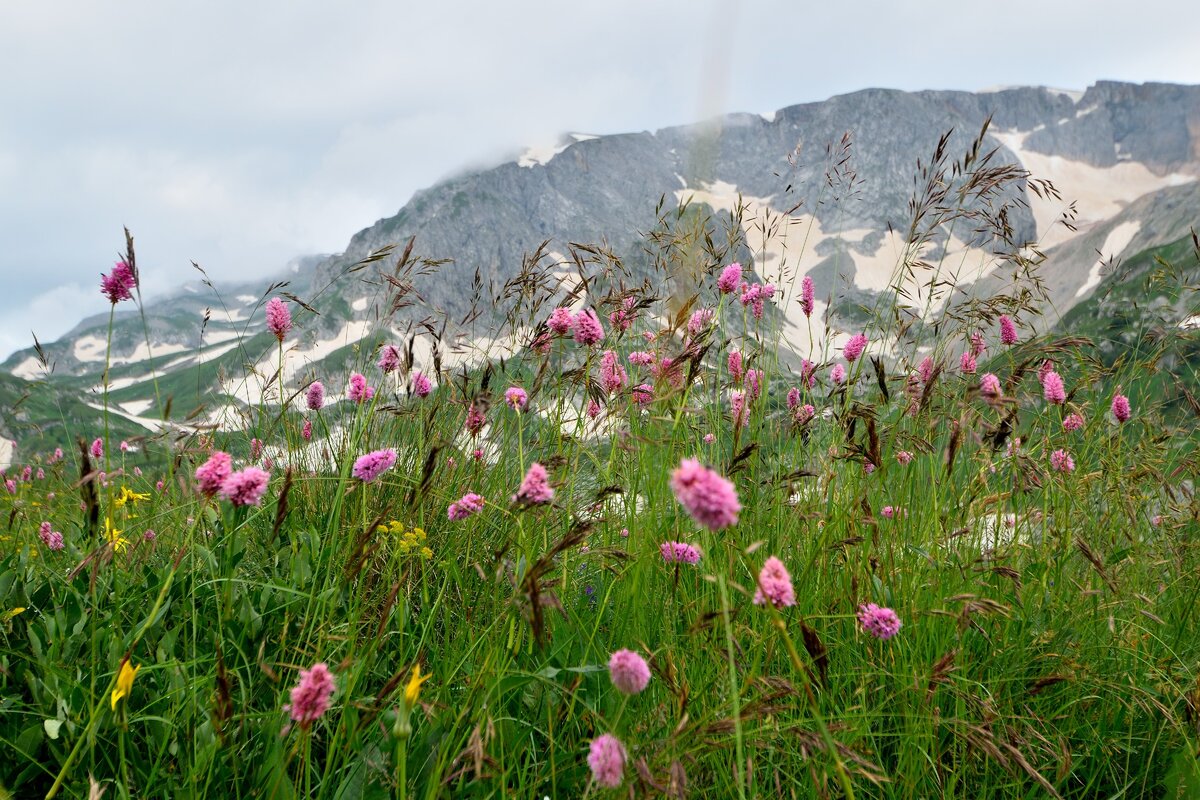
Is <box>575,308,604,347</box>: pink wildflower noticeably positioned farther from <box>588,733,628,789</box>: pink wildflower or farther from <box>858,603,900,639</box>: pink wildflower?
<box>588,733,628,789</box>: pink wildflower

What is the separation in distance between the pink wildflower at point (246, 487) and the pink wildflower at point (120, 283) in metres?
1.01

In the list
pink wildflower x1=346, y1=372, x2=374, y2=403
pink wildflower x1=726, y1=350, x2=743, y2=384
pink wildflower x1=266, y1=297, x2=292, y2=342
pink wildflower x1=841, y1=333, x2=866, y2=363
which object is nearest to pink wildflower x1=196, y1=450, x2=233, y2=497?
pink wildflower x1=266, y1=297, x2=292, y2=342

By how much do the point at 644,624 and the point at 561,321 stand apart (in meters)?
1.03

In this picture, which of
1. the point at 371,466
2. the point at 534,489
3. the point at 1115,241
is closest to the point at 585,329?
the point at 371,466

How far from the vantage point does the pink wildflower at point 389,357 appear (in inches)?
127

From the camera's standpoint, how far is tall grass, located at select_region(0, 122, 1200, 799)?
145cm

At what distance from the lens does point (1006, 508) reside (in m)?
3.11

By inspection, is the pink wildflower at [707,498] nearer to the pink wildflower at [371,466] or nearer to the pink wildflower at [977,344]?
the pink wildflower at [371,466]

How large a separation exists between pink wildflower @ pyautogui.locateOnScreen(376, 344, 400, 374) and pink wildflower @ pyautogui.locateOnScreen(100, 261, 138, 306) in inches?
49.6

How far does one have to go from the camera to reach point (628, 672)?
1185mm

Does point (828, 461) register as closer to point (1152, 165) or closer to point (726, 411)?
Answer: point (726, 411)

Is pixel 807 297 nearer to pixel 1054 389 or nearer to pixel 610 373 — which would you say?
pixel 1054 389

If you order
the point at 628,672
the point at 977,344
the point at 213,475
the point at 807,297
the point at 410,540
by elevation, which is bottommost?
the point at 410,540

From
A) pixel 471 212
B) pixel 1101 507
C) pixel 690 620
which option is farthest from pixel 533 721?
pixel 471 212
